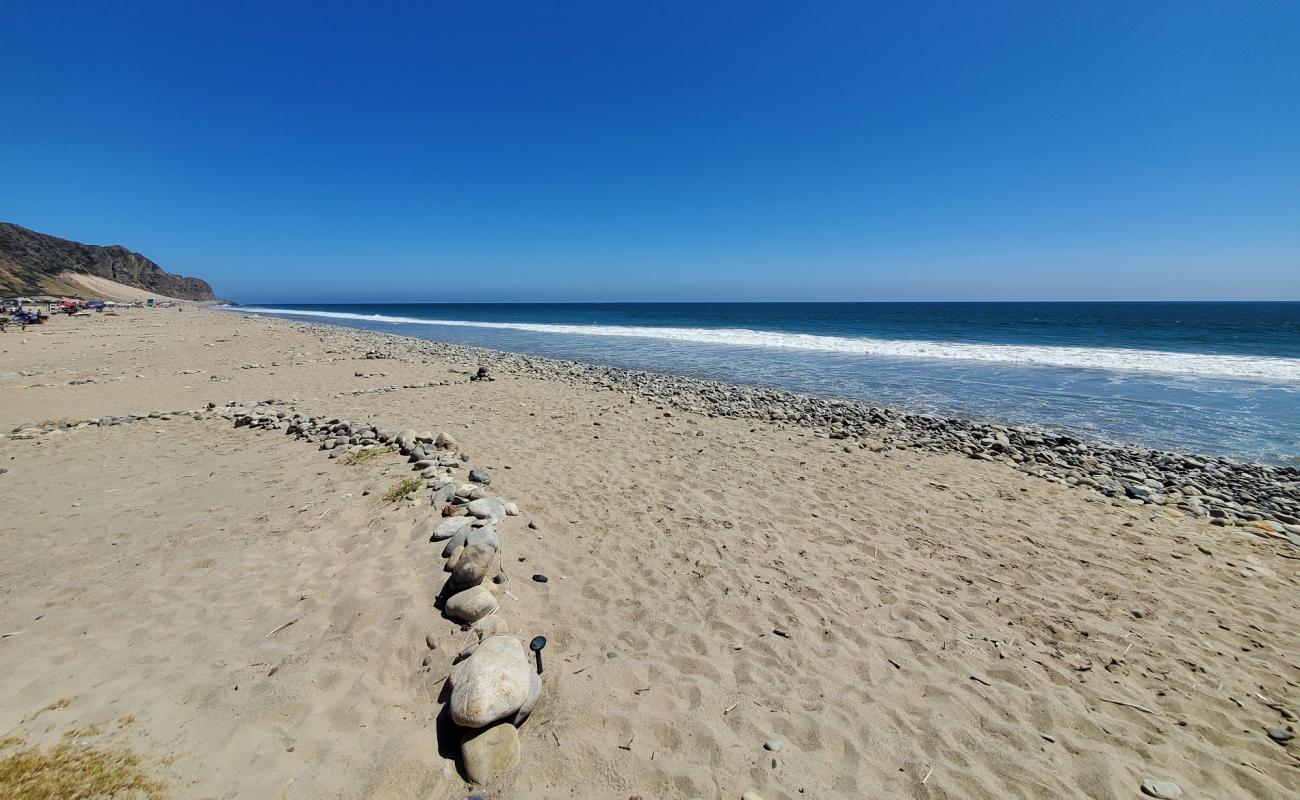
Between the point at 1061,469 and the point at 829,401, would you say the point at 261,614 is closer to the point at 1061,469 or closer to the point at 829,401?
the point at 1061,469

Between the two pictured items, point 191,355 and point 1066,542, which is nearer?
point 1066,542

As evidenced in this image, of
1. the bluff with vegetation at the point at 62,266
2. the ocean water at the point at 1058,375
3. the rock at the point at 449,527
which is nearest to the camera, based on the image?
the rock at the point at 449,527

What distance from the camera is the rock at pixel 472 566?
147 inches

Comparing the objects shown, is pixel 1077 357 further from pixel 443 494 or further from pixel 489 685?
pixel 489 685

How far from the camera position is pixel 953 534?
5176 mm

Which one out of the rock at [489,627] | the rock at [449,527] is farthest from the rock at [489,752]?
the rock at [449,527]

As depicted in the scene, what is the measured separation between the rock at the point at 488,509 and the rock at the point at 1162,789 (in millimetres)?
4905

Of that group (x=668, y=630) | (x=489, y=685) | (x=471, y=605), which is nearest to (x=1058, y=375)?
(x=668, y=630)

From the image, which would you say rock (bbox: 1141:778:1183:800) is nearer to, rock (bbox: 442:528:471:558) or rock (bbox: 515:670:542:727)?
rock (bbox: 515:670:542:727)

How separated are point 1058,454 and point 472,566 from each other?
9.51 meters

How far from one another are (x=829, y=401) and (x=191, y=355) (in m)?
22.8

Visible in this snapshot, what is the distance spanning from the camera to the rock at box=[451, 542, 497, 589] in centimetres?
374

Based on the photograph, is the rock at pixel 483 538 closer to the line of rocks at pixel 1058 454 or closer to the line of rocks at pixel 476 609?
the line of rocks at pixel 476 609

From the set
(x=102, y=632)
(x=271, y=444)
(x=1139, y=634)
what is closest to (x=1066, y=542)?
(x=1139, y=634)
